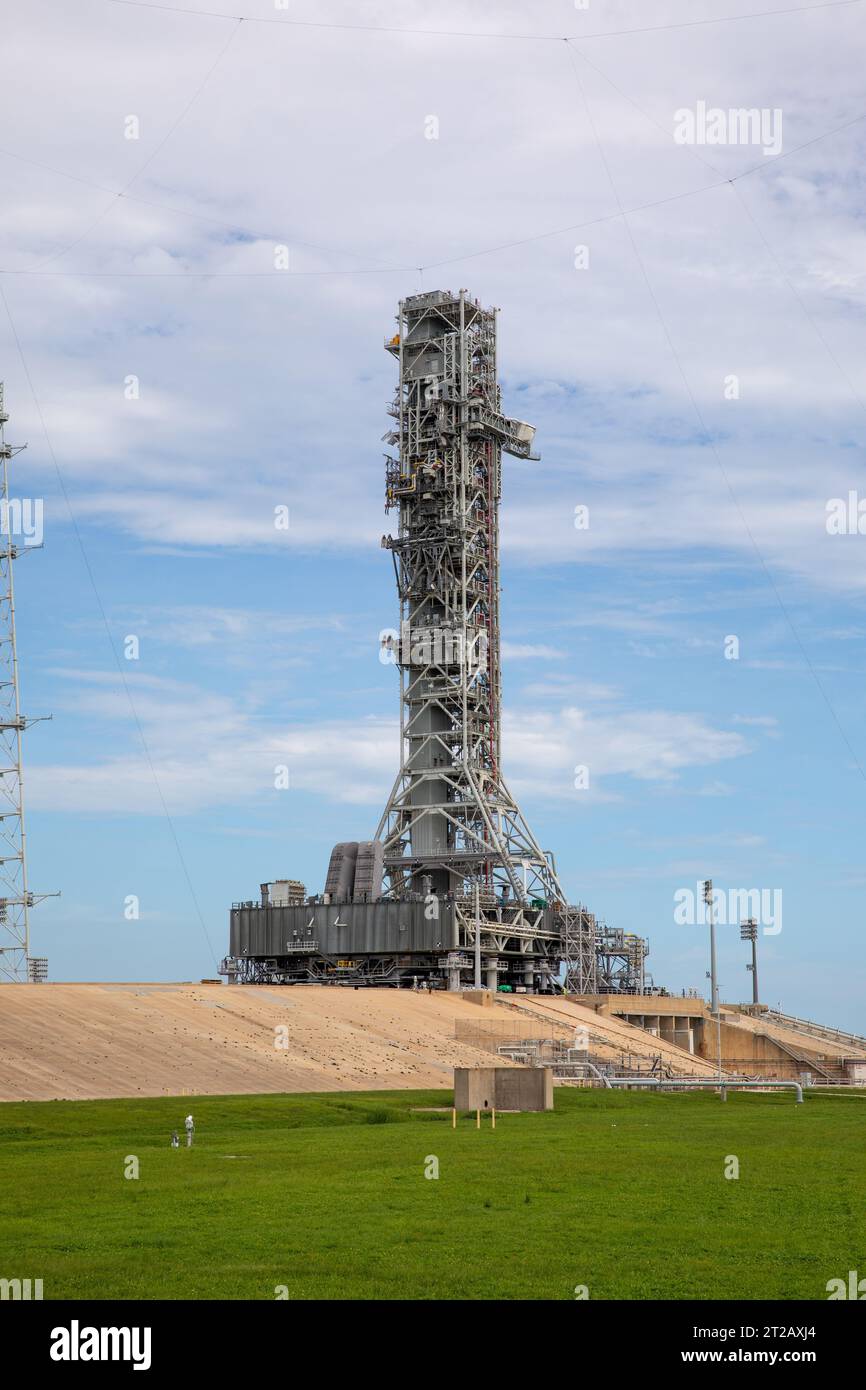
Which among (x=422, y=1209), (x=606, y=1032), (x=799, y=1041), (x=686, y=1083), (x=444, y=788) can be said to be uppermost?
(x=444, y=788)

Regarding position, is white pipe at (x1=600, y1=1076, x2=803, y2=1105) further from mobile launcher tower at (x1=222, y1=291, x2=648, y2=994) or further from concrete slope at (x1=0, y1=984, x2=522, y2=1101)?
mobile launcher tower at (x1=222, y1=291, x2=648, y2=994)

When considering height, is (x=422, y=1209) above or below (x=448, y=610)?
below

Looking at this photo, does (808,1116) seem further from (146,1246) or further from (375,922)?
(375,922)

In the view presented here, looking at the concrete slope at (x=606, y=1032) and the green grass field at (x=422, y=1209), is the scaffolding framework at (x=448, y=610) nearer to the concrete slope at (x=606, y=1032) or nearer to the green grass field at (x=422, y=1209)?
the concrete slope at (x=606, y=1032)

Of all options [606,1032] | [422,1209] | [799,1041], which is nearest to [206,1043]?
[422,1209]

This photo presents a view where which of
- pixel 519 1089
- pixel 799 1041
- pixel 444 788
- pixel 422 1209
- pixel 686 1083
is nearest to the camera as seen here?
pixel 422 1209

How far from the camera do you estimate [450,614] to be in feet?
381

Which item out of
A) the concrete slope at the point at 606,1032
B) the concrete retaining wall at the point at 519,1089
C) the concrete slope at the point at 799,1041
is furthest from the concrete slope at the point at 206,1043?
the concrete slope at the point at 799,1041

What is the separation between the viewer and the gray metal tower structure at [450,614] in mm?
112625

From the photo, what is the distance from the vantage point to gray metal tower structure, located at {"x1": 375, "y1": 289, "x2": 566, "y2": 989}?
4434 inches

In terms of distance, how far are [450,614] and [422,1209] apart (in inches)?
3746

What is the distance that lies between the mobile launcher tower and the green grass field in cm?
6475

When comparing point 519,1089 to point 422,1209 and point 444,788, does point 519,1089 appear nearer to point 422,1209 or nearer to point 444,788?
point 422,1209
